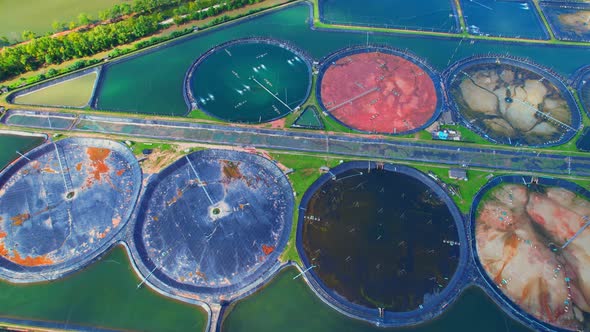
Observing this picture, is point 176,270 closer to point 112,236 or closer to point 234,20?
point 112,236

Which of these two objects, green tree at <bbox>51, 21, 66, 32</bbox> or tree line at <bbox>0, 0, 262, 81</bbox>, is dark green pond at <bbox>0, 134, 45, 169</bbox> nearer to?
tree line at <bbox>0, 0, 262, 81</bbox>

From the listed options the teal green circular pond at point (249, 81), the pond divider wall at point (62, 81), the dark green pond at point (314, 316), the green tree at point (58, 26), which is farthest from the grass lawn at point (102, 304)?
the green tree at point (58, 26)

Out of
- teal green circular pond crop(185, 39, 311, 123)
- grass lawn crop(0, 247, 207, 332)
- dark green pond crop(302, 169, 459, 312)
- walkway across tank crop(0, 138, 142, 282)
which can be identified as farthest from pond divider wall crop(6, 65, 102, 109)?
dark green pond crop(302, 169, 459, 312)

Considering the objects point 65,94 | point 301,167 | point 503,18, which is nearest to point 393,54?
point 503,18

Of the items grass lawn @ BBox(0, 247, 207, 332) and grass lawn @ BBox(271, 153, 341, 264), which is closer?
grass lawn @ BBox(0, 247, 207, 332)

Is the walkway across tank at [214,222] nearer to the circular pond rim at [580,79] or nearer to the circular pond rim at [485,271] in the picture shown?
the circular pond rim at [485,271]

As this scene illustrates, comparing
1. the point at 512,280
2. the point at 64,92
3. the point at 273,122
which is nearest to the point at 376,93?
the point at 273,122
